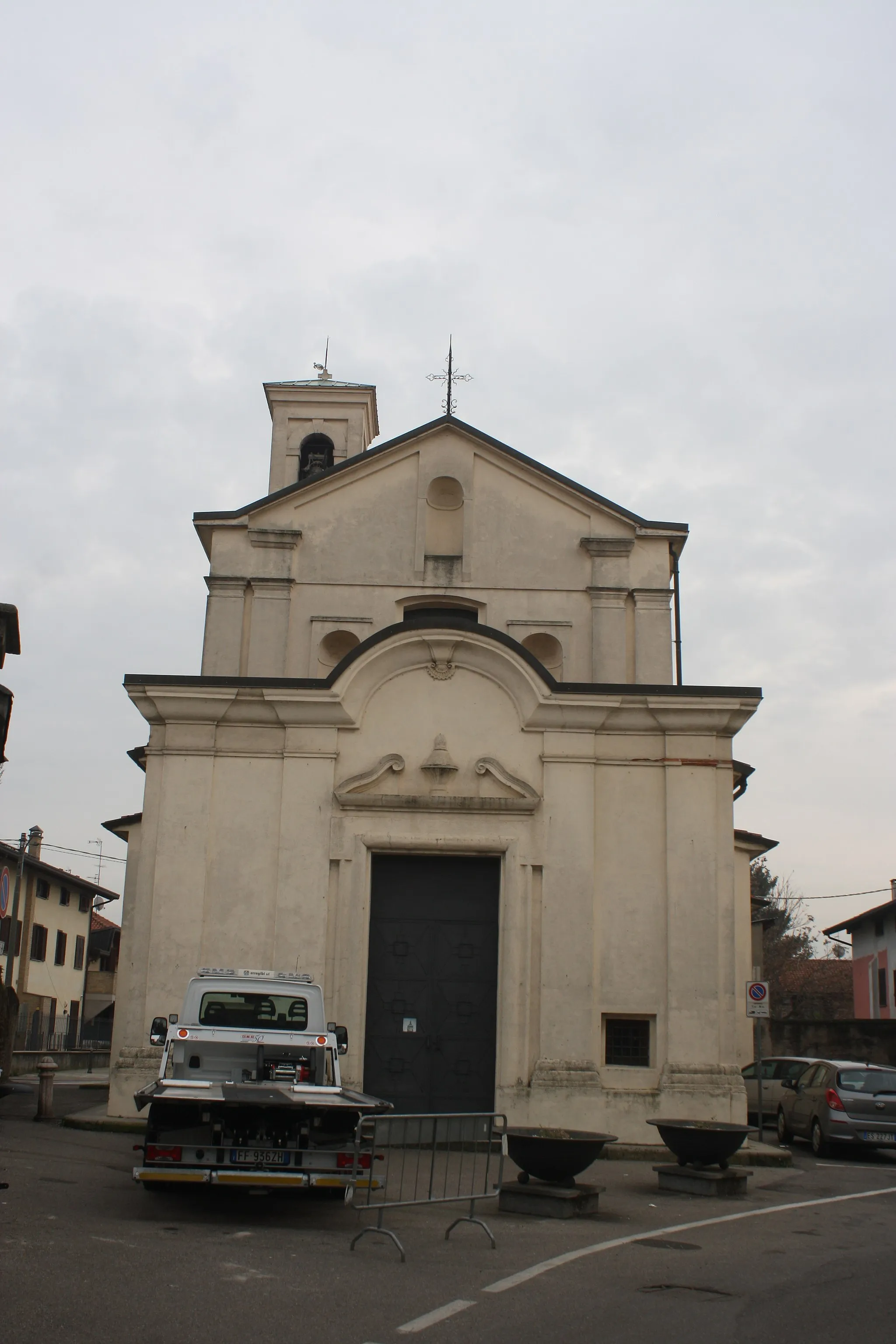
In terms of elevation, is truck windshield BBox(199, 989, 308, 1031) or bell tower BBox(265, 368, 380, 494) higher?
bell tower BBox(265, 368, 380, 494)

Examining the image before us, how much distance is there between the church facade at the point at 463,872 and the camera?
1639 cm

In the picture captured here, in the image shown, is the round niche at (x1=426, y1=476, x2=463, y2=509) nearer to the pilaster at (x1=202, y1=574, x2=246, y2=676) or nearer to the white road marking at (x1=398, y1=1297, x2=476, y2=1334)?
the pilaster at (x1=202, y1=574, x2=246, y2=676)

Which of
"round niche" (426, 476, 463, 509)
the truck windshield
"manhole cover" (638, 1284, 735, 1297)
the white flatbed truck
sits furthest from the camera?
"round niche" (426, 476, 463, 509)

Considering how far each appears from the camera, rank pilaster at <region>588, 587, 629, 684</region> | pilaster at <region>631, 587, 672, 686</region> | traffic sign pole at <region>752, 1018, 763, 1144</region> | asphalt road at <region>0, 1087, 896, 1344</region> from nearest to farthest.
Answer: asphalt road at <region>0, 1087, 896, 1344</region> → traffic sign pole at <region>752, 1018, 763, 1144</region> → pilaster at <region>588, 587, 629, 684</region> → pilaster at <region>631, 587, 672, 686</region>

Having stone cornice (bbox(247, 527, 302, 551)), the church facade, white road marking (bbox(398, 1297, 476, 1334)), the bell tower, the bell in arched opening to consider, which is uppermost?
the bell tower

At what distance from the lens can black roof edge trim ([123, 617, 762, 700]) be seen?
1734cm

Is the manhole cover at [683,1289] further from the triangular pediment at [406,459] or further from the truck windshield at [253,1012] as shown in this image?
the triangular pediment at [406,459]

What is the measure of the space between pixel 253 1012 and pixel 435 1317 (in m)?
6.15

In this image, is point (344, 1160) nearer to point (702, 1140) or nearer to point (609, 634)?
point (702, 1140)

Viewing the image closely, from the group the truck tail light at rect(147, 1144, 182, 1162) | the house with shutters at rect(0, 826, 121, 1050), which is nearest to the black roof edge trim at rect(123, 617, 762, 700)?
the truck tail light at rect(147, 1144, 182, 1162)

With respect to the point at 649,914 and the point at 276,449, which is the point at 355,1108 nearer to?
the point at 649,914

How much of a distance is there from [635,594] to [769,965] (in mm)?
46924

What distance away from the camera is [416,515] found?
914 inches

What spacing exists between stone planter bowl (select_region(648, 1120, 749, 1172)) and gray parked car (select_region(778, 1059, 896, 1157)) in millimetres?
5397
